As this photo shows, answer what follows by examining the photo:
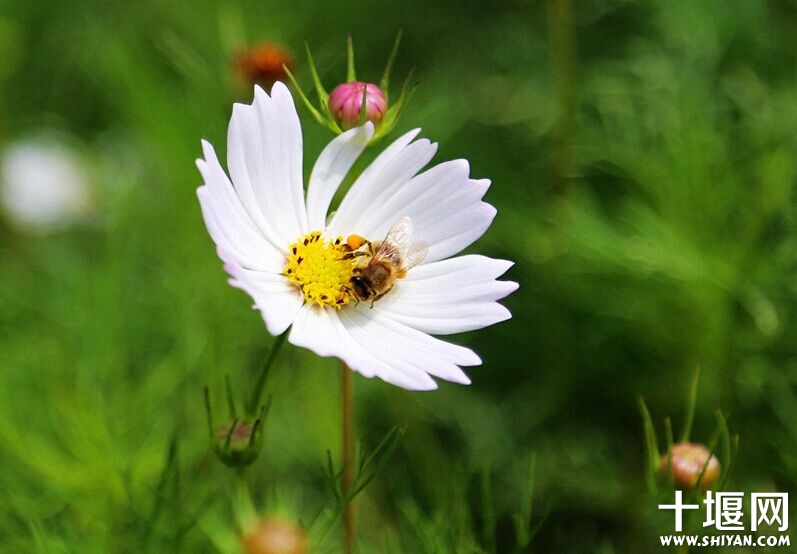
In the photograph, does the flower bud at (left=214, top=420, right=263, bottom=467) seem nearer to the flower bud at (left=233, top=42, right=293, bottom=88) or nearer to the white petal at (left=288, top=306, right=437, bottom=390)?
the white petal at (left=288, top=306, right=437, bottom=390)

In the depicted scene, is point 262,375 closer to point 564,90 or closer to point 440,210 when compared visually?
point 440,210

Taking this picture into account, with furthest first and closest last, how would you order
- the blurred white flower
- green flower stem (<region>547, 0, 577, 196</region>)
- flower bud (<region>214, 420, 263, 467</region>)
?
1. the blurred white flower
2. green flower stem (<region>547, 0, 577, 196</region>)
3. flower bud (<region>214, 420, 263, 467</region>)

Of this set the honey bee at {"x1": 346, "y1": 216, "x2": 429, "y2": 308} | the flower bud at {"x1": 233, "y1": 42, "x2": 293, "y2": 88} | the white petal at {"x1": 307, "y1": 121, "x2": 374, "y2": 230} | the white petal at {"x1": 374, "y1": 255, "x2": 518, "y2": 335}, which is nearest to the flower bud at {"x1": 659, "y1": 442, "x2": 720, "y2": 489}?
the white petal at {"x1": 374, "y1": 255, "x2": 518, "y2": 335}

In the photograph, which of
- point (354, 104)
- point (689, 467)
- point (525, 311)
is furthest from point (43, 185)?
point (689, 467)

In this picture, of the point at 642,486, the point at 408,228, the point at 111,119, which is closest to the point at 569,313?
the point at 642,486

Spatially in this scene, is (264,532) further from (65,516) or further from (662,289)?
(662,289)
